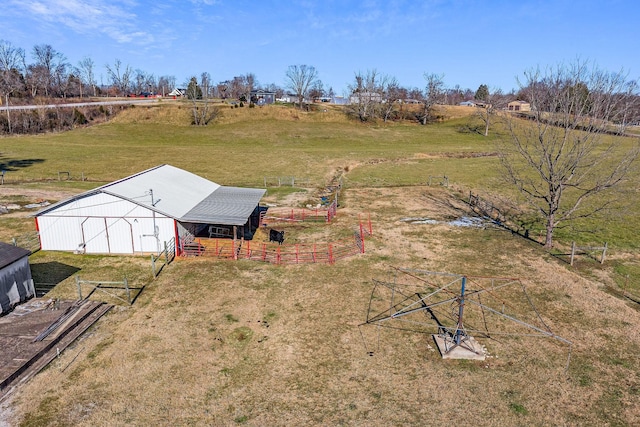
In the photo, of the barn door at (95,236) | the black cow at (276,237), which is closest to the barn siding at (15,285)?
the barn door at (95,236)

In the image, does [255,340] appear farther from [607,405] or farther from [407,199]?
[407,199]

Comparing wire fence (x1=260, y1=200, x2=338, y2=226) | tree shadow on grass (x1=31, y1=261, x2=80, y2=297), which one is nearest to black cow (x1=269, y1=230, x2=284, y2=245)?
wire fence (x1=260, y1=200, x2=338, y2=226)

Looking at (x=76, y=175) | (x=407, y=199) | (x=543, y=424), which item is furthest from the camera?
(x=76, y=175)

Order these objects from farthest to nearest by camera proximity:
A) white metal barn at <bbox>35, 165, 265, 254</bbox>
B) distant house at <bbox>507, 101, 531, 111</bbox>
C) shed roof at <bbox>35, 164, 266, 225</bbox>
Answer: distant house at <bbox>507, 101, 531, 111</bbox> < shed roof at <bbox>35, 164, 266, 225</bbox> < white metal barn at <bbox>35, 165, 265, 254</bbox>

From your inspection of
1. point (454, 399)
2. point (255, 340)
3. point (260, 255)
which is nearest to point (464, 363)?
point (454, 399)

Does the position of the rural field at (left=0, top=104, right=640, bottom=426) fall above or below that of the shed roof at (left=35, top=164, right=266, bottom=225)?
below

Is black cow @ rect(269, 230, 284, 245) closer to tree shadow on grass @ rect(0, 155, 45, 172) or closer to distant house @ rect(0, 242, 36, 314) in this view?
distant house @ rect(0, 242, 36, 314)

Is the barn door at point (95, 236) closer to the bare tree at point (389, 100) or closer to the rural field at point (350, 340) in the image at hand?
the rural field at point (350, 340)

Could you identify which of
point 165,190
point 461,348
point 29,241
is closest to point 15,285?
point 29,241
